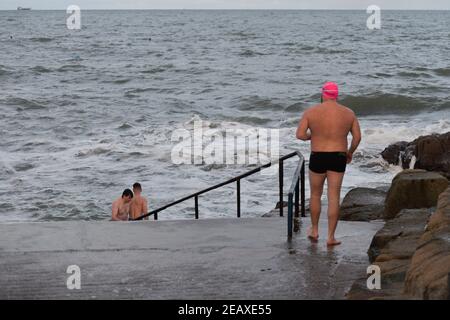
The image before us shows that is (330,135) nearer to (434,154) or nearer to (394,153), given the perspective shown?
(434,154)

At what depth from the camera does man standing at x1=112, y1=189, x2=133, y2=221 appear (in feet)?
43.6

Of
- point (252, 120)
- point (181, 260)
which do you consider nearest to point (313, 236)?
point (181, 260)

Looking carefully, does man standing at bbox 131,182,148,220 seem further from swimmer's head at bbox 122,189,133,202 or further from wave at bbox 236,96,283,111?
wave at bbox 236,96,283,111

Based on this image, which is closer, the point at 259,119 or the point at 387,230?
the point at 387,230

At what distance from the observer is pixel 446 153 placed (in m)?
18.6

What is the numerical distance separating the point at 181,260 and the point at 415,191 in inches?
137

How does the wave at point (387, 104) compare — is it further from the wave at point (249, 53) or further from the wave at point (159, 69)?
the wave at point (249, 53)

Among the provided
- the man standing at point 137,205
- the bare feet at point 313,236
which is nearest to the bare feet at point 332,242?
the bare feet at point 313,236

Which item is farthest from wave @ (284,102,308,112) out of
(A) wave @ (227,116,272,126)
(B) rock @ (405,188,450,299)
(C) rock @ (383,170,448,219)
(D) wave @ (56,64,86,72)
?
(B) rock @ (405,188,450,299)

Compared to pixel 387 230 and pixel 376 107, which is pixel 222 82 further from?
pixel 387 230

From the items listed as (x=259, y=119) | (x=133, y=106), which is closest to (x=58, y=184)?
(x=259, y=119)

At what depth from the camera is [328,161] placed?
27.4 ft

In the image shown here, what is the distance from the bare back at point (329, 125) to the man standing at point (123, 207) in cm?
558
